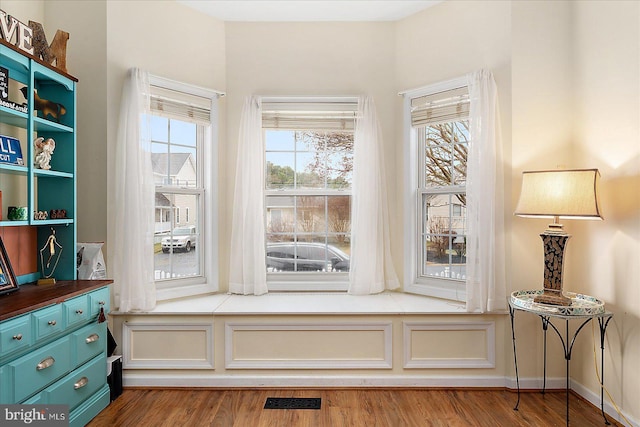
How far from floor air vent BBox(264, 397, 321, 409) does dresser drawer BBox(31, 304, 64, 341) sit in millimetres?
1409

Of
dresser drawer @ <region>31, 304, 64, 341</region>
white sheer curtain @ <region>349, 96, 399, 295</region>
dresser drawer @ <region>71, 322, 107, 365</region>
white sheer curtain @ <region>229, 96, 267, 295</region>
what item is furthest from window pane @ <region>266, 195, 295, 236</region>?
dresser drawer @ <region>31, 304, 64, 341</region>

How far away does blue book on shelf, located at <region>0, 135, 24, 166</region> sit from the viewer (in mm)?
2084

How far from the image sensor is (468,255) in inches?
111

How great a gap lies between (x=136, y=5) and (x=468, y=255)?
10.8 feet

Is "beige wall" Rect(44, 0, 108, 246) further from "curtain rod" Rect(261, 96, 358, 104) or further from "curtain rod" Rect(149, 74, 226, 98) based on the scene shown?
"curtain rod" Rect(261, 96, 358, 104)

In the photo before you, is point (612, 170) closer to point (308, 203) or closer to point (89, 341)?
point (308, 203)

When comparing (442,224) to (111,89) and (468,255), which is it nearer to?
(468,255)

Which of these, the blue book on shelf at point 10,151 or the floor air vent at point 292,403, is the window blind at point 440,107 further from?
the blue book on shelf at point 10,151

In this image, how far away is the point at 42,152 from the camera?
2.34m

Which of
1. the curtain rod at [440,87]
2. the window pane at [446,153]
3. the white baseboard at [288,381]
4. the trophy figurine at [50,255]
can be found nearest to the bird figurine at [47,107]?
the trophy figurine at [50,255]

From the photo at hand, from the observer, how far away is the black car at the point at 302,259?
3.48 metres

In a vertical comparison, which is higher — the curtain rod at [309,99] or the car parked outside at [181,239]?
the curtain rod at [309,99]

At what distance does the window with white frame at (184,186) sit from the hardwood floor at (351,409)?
0.89 meters

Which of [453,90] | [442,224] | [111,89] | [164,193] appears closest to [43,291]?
[164,193]
